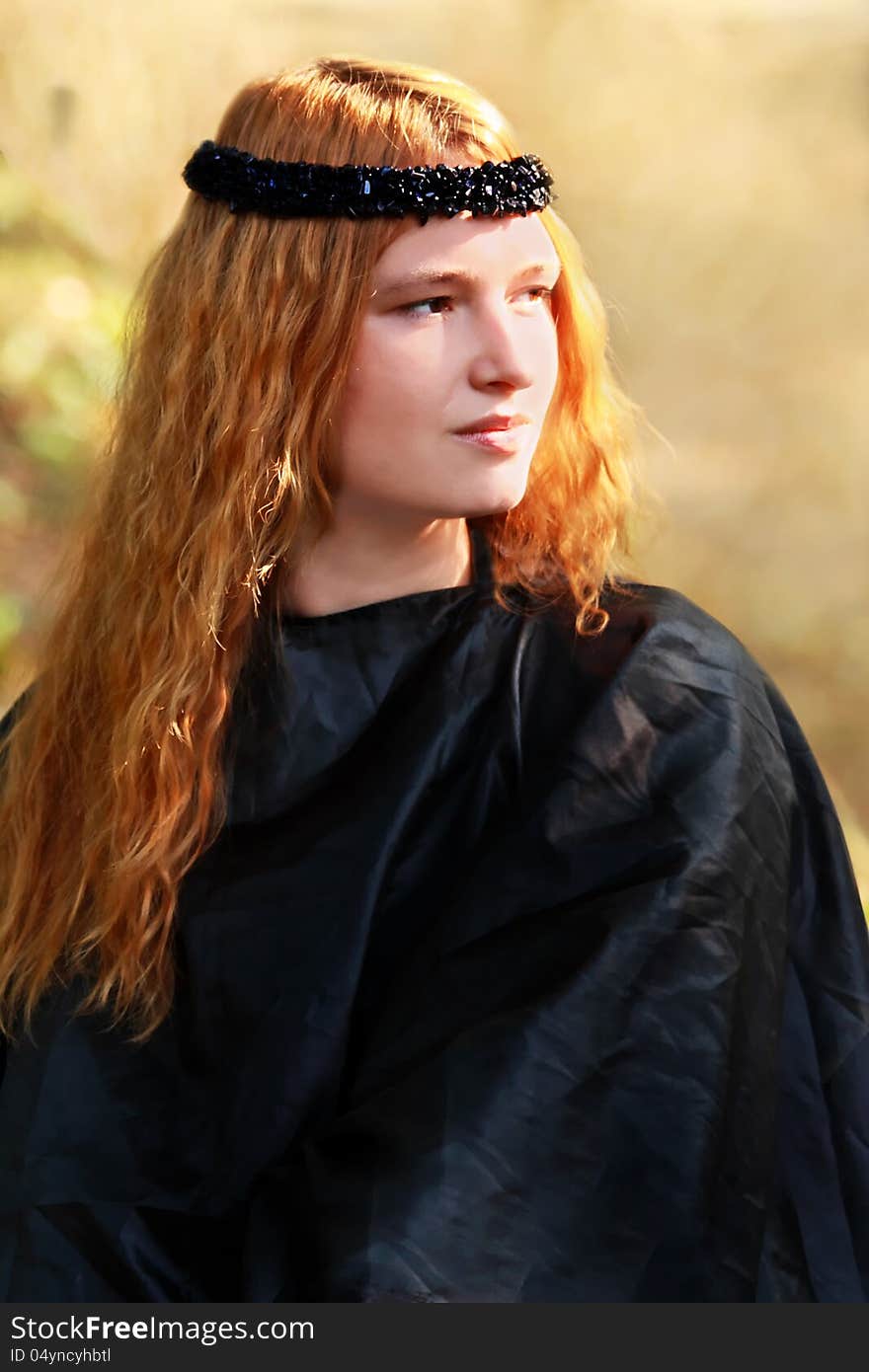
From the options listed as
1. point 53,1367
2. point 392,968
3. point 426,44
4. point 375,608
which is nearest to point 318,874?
point 392,968

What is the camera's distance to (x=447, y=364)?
133 centimetres

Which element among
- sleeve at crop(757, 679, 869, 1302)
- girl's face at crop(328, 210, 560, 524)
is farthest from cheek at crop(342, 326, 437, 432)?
sleeve at crop(757, 679, 869, 1302)

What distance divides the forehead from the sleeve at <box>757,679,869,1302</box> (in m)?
0.59

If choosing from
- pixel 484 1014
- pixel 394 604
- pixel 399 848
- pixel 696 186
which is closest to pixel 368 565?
pixel 394 604

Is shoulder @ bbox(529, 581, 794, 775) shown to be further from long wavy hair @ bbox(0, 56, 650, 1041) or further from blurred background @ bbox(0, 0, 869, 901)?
blurred background @ bbox(0, 0, 869, 901)

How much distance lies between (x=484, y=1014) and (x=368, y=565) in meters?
0.46

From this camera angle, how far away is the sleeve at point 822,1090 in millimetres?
1287

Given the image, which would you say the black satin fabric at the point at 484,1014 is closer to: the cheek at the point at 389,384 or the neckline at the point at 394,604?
the neckline at the point at 394,604

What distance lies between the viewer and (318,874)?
1.37m

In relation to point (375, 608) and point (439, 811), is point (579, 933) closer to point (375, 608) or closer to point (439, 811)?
point (439, 811)

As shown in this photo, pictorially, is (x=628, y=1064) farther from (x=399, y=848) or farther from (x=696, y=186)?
(x=696, y=186)

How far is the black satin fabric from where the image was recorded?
1.16m

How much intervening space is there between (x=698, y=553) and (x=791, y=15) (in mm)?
834

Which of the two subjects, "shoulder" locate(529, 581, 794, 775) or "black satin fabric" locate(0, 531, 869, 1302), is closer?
"black satin fabric" locate(0, 531, 869, 1302)
